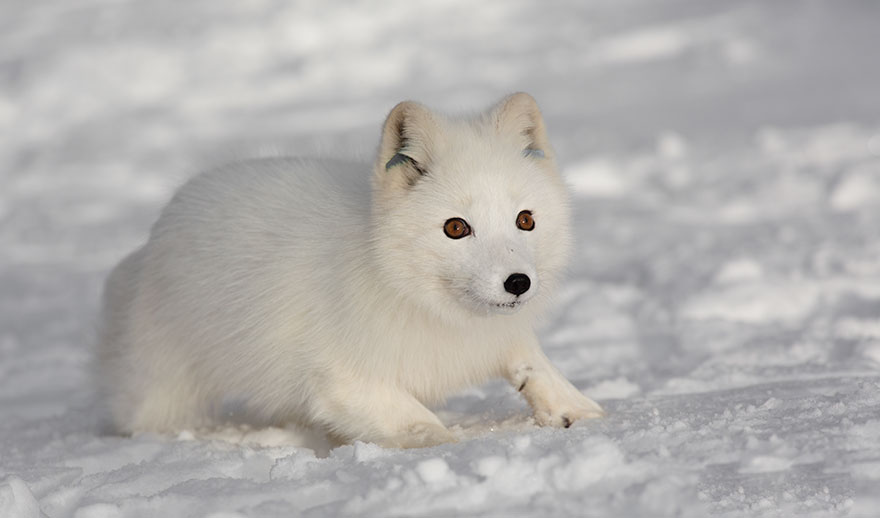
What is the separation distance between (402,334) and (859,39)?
832cm

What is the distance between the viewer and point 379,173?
11.5 ft

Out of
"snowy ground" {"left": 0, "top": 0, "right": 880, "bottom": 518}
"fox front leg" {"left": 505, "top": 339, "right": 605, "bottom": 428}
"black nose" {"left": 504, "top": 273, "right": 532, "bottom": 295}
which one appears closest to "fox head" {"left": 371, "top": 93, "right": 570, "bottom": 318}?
"black nose" {"left": 504, "top": 273, "right": 532, "bottom": 295}

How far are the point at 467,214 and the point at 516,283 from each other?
28 cm

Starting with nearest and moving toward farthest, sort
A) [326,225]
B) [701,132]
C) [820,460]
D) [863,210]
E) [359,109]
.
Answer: [820,460] < [326,225] < [863,210] < [701,132] < [359,109]

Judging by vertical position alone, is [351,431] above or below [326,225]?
below

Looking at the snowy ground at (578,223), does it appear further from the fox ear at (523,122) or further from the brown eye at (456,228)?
the fox ear at (523,122)

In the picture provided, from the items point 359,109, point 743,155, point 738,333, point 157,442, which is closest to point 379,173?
point 157,442

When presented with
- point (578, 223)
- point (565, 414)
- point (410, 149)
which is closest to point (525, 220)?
point (410, 149)

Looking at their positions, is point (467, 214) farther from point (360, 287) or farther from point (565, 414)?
point (565, 414)

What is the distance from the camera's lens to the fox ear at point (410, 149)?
3467 millimetres

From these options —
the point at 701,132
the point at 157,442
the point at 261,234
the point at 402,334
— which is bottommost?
the point at 157,442

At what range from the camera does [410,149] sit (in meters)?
3.49

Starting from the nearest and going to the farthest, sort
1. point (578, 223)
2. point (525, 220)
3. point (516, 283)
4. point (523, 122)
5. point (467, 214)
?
point (516, 283) → point (467, 214) → point (525, 220) → point (523, 122) → point (578, 223)

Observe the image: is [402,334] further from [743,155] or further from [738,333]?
[743,155]
